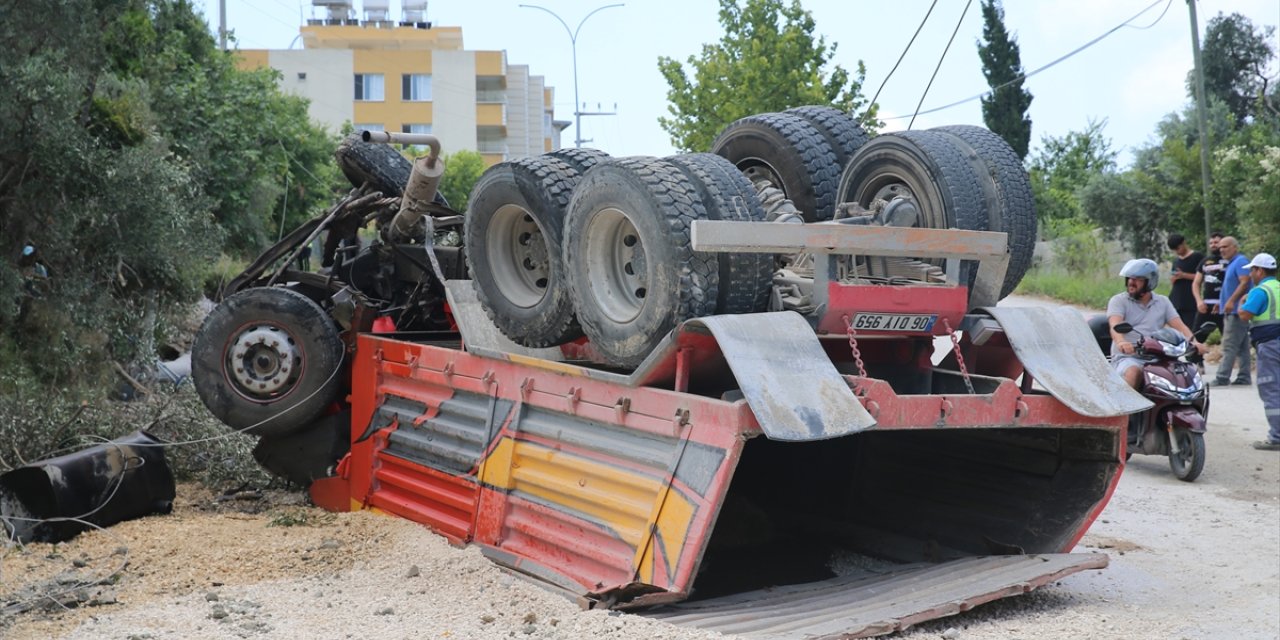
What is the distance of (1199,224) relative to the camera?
25109mm

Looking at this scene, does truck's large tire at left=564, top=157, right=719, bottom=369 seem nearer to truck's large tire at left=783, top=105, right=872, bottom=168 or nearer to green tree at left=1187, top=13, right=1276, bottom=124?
truck's large tire at left=783, top=105, right=872, bottom=168

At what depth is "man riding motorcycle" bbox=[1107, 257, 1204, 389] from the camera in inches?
383

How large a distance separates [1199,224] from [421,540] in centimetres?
2220

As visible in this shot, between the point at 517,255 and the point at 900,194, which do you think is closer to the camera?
the point at 900,194

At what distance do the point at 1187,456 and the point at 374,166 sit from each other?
611 cm

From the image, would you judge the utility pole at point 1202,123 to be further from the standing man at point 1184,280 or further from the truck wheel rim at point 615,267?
the truck wheel rim at point 615,267

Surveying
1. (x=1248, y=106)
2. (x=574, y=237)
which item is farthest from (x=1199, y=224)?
(x=574, y=237)

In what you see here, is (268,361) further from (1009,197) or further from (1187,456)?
(1187,456)

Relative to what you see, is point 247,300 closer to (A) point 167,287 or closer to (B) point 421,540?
(B) point 421,540

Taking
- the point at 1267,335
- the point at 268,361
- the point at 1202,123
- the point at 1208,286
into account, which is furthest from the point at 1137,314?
the point at 1202,123

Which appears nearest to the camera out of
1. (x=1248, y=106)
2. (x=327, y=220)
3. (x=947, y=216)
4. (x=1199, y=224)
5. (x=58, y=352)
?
(x=947, y=216)

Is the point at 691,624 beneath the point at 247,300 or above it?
beneath

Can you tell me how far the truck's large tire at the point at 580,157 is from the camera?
6.37 meters

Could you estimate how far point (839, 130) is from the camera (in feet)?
24.2
